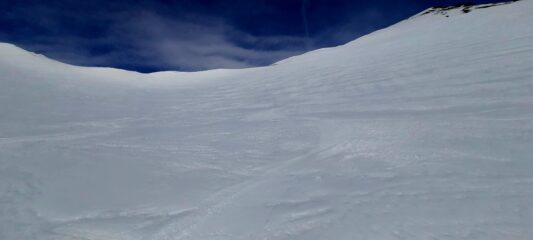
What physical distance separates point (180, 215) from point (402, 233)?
91 centimetres

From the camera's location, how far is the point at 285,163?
235cm

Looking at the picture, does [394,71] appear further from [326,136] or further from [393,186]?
[393,186]

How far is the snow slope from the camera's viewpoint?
5.10 ft

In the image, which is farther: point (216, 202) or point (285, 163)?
point (285, 163)

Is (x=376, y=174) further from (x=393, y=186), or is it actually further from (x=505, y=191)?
(x=505, y=191)

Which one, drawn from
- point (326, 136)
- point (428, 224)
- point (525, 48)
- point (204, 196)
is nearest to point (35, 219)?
point (204, 196)

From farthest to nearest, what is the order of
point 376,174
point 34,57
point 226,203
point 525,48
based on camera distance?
point 34,57, point 525,48, point 376,174, point 226,203

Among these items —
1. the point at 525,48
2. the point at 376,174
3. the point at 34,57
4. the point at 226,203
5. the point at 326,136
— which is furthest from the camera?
the point at 34,57

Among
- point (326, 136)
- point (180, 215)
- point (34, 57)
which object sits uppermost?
point (34, 57)

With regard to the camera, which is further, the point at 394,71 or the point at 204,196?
the point at 394,71

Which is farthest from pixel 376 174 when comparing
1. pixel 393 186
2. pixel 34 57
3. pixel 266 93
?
pixel 34 57

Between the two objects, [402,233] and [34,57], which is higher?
[34,57]

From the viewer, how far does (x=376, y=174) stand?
2.01 m

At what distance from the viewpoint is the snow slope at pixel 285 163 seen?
1555 millimetres
